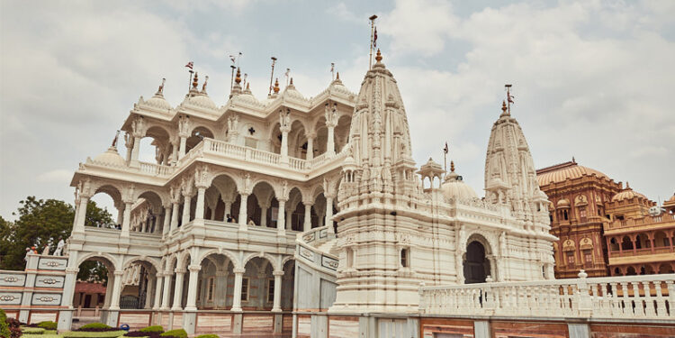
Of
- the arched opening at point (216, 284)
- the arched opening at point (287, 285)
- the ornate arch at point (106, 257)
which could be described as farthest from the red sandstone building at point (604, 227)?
the ornate arch at point (106, 257)

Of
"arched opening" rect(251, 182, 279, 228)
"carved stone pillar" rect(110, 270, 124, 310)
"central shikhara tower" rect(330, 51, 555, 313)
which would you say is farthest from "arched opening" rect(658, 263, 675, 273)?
"carved stone pillar" rect(110, 270, 124, 310)

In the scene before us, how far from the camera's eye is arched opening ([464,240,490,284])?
25.5 meters

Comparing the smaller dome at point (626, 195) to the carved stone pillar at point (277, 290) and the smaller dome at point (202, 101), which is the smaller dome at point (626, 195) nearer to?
the carved stone pillar at point (277, 290)

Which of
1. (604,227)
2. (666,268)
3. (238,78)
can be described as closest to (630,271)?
(666,268)

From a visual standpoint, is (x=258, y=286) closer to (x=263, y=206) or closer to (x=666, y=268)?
(x=263, y=206)

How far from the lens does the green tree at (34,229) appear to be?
44188 millimetres

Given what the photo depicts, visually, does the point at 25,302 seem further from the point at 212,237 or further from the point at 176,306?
the point at 212,237

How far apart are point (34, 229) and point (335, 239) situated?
3310 centimetres

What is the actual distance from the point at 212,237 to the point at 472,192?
14.9m

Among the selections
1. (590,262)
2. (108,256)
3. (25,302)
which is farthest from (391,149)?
(590,262)

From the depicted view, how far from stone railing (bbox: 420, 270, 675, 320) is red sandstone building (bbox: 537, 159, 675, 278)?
2993cm

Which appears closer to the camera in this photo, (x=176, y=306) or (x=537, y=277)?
(x=537, y=277)

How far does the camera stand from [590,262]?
4400cm

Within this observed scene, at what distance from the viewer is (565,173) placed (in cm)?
4919
